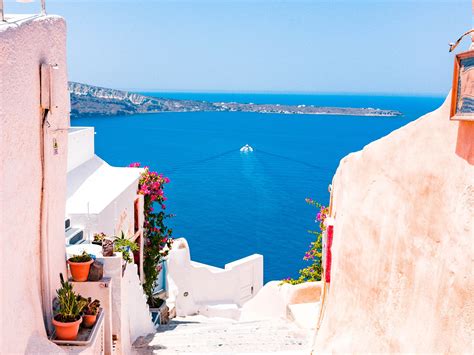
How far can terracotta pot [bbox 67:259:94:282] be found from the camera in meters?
5.63

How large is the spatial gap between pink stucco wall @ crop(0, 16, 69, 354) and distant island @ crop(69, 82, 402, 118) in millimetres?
101982

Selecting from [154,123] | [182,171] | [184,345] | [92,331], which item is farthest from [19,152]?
[154,123]

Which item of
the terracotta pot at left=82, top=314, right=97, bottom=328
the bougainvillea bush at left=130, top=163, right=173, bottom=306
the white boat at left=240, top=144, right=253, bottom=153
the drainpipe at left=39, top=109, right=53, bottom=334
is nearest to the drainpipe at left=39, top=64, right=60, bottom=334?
the drainpipe at left=39, top=109, right=53, bottom=334

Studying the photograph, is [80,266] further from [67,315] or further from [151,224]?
[151,224]

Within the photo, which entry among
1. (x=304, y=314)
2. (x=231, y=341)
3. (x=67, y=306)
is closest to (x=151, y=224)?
(x=304, y=314)

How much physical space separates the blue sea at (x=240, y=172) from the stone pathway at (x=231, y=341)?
88.7 ft

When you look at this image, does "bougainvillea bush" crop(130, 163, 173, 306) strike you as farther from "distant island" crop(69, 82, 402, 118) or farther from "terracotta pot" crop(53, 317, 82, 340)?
"distant island" crop(69, 82, 402, 118)

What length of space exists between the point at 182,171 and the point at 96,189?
2315 inches

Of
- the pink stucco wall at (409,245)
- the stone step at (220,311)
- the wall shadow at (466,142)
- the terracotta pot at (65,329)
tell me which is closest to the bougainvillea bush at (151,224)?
the stone step at (220,311)

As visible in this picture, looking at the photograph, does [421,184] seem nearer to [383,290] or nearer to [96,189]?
[383,290]

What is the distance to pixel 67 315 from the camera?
4.80 m

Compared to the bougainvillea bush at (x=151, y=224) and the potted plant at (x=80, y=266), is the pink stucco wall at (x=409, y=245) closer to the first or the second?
the potted plant at (x=80, y=266)

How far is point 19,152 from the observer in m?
4.09

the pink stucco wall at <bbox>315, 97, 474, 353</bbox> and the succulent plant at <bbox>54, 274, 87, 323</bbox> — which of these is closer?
the pink stucco wall at <bbox>315, 97, 474, 353</bbox>
